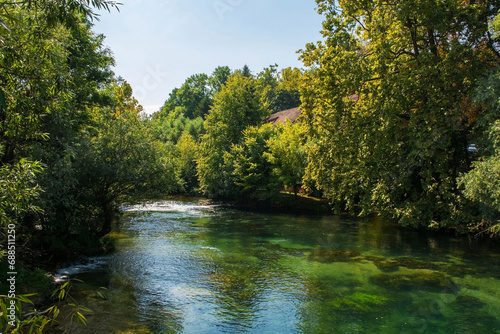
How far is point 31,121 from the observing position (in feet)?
25.2

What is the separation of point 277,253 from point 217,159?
24.3 meters

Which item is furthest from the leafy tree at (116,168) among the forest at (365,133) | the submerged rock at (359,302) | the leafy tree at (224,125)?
the leafy tree at (224,125)

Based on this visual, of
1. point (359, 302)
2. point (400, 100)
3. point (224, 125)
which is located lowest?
point (359, 302)

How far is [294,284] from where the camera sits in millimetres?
12484

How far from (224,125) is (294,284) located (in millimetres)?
31429

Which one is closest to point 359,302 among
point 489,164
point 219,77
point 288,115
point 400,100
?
point 489,164

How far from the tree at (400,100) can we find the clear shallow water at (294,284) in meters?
2.76

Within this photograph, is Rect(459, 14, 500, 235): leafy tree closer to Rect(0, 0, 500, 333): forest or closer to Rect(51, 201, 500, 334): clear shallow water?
Rect(0, 0, 500, 333): forest

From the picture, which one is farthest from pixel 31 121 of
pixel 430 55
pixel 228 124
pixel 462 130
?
pixel 228 124

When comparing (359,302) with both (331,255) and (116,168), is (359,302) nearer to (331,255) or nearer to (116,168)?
(331,255)

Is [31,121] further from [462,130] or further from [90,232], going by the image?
[462,130]

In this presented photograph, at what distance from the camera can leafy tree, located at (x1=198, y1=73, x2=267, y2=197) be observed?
3988 centimetres

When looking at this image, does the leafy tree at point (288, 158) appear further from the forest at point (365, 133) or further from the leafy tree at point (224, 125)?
the forest at point (365, 133)

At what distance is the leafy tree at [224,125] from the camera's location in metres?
39.9
